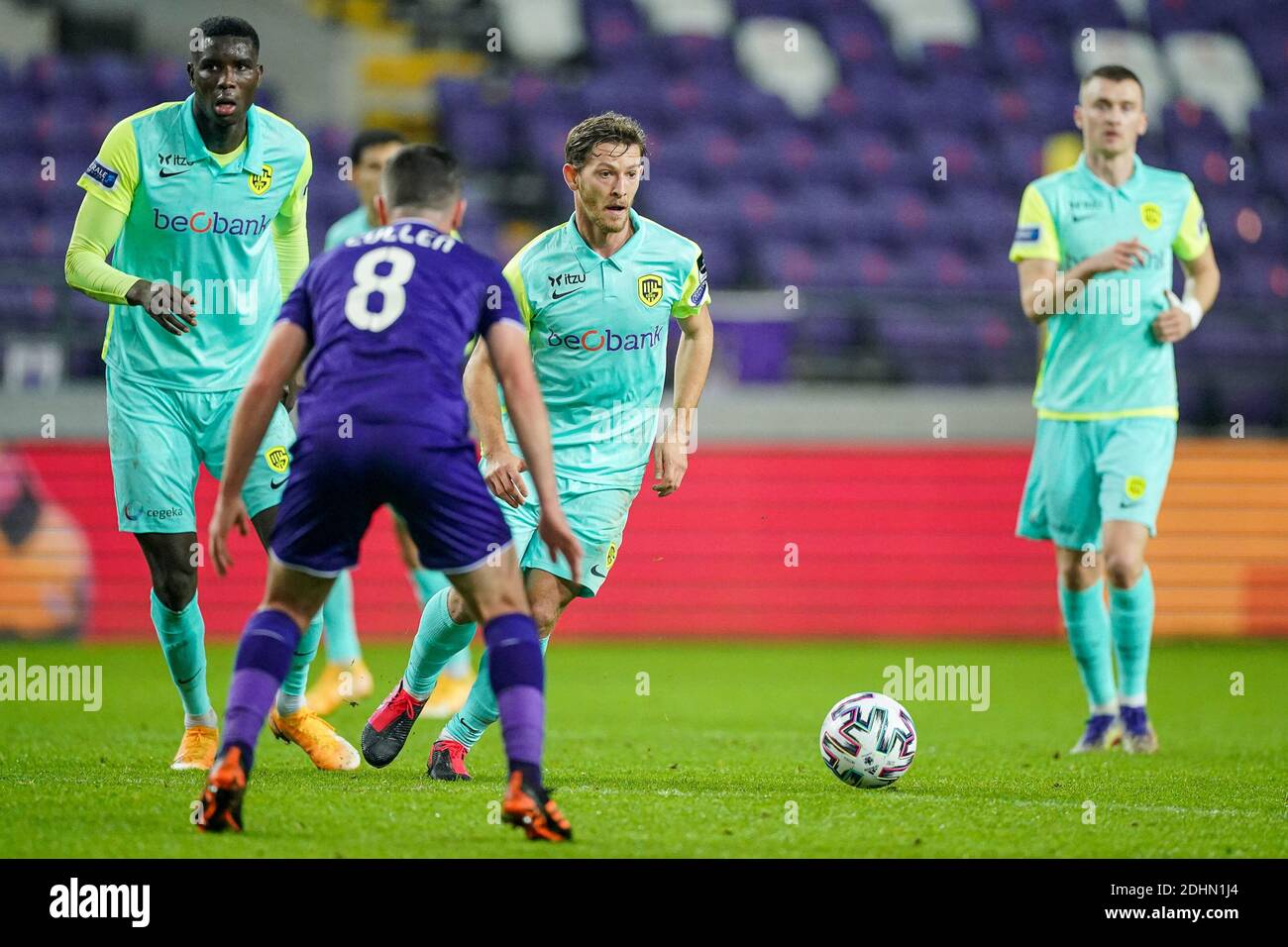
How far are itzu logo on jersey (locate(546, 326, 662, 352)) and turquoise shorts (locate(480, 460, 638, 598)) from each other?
1.58ft

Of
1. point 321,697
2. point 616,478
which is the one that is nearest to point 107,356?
point 616,478

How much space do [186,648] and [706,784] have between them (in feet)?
6.57

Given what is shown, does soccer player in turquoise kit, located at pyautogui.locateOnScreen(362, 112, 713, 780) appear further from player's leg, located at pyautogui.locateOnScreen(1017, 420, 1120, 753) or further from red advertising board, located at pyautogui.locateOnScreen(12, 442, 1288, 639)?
red advertising board, located at pyautogui.locateOnScreen(12, 442, 1288, 639)

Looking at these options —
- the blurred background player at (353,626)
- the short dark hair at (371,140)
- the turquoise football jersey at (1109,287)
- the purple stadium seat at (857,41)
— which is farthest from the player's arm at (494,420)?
the purple stadium seat at (857,41)

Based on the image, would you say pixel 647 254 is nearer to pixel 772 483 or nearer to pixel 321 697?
pixel 321 697

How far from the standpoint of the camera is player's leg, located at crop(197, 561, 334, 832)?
4703 millimetres

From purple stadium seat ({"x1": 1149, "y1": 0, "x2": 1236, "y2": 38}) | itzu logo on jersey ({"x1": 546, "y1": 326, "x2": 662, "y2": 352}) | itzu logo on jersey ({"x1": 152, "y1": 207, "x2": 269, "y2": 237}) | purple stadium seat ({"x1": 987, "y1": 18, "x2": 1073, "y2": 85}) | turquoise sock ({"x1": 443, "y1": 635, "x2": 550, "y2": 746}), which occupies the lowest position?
turquoise sock ({"x1": 443, "y1": 635, "x2": 550, "y2": 746})

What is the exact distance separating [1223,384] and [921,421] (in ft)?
8.96

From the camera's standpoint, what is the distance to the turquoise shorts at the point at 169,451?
20.8 feet

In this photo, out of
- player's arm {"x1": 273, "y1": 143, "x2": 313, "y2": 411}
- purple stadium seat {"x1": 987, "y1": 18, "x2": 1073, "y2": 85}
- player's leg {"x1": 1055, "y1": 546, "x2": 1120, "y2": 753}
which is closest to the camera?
player's arm {"x1": 273, "y1": 143, "x2": 313, "y2": 411}

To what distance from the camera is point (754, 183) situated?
1739 centimetres

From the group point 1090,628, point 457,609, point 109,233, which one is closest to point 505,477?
point 457,609

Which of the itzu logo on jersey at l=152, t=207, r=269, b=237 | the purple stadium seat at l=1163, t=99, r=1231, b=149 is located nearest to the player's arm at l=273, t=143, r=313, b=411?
the itzu logo on jersey at l=152, t=207, r=269, b=237

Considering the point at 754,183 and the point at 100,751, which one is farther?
the point at 754,183
